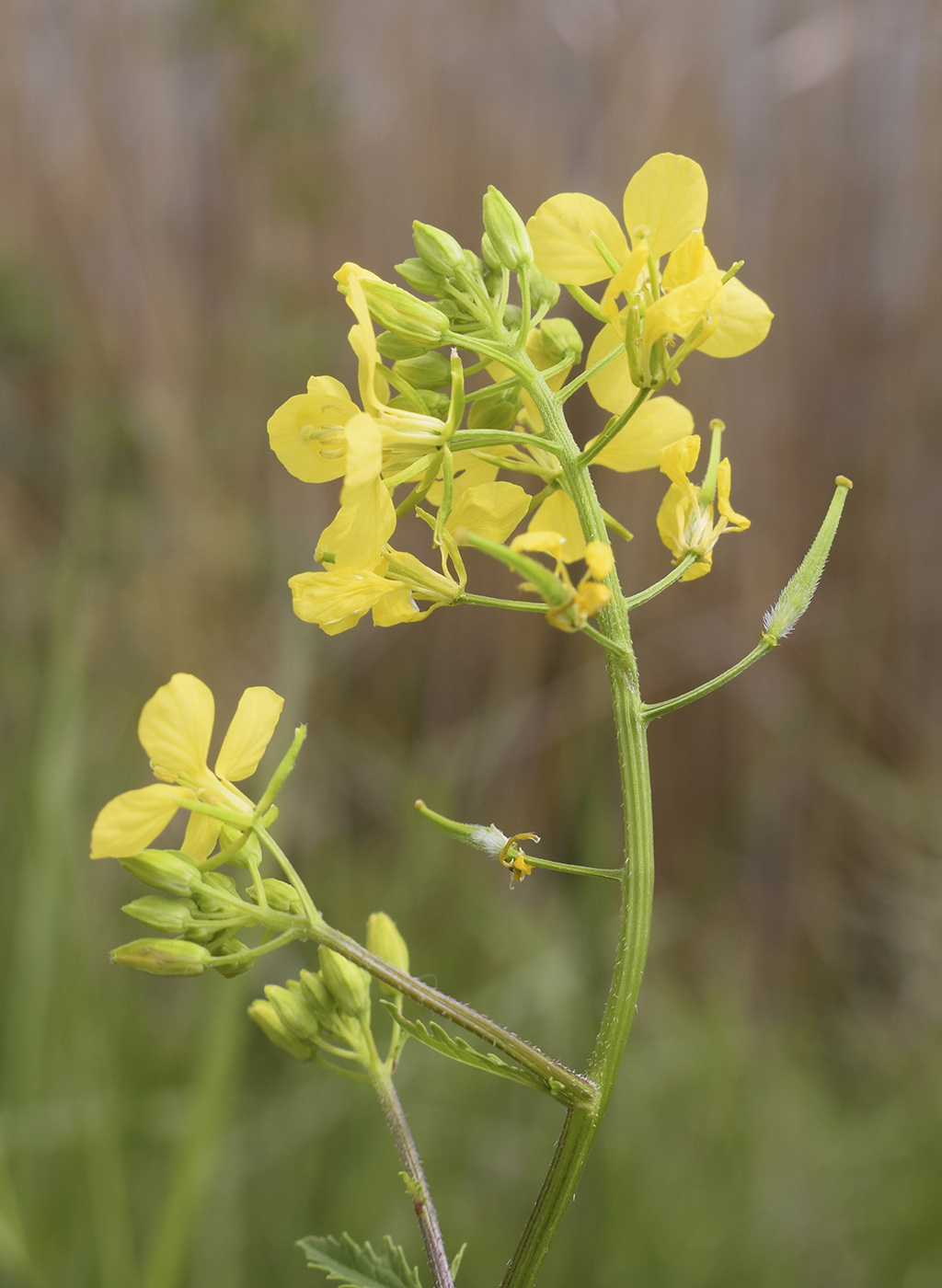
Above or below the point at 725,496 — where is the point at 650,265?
above

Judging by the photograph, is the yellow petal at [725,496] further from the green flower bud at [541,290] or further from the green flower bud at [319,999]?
the green flower bud at [319,999]

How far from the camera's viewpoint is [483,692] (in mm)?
4039

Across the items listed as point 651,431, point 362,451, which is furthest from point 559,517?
point 362,451

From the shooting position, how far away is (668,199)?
2.72ft

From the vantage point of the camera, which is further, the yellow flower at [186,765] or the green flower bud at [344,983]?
the green flower bud at [344,983]

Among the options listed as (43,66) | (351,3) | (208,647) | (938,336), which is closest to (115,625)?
(208,647)

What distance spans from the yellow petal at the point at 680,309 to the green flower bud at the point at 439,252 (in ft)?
0.55

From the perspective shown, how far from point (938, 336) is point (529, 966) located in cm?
287

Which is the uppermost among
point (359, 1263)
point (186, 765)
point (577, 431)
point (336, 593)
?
point (577, 431)


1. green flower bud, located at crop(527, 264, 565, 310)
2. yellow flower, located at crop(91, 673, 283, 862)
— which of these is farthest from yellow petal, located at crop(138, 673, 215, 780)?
green flower bud, located at crop(527, 264, 565, 310)

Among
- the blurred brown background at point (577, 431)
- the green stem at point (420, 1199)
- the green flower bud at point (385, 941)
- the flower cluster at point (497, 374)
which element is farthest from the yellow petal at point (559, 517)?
the blurred brown background at point (577, 431)

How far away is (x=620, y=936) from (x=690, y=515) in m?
0.32

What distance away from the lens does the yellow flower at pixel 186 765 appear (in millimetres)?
722

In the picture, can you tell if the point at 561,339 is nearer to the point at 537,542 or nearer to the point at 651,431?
the point at 651,431
